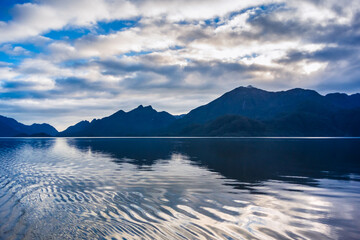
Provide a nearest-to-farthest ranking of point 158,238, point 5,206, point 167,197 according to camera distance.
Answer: point 158,238 → point 5,206 → point 167,197

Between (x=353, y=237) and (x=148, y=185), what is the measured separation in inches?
746

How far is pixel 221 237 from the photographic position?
12.4m

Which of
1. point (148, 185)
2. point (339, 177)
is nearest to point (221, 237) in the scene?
point (148, 185)

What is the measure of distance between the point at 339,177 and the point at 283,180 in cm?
913

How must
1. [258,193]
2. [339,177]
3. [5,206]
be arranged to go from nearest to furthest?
[5,206] < [258,193] < [339,177]

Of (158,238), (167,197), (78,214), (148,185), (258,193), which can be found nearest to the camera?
(158,238)

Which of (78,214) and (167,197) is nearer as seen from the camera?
(78,214)

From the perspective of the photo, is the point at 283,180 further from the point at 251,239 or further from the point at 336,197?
the point at 251,239

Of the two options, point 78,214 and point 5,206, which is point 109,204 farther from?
point 5,206

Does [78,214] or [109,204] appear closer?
[78,214]

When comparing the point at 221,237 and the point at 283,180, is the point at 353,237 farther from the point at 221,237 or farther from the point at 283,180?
the point at 283,180

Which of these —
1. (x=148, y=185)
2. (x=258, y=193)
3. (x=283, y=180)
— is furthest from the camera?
(x=283, y=180)

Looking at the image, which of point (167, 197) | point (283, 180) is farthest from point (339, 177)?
point (167, 197)

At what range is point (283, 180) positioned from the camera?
30797 millimetres
